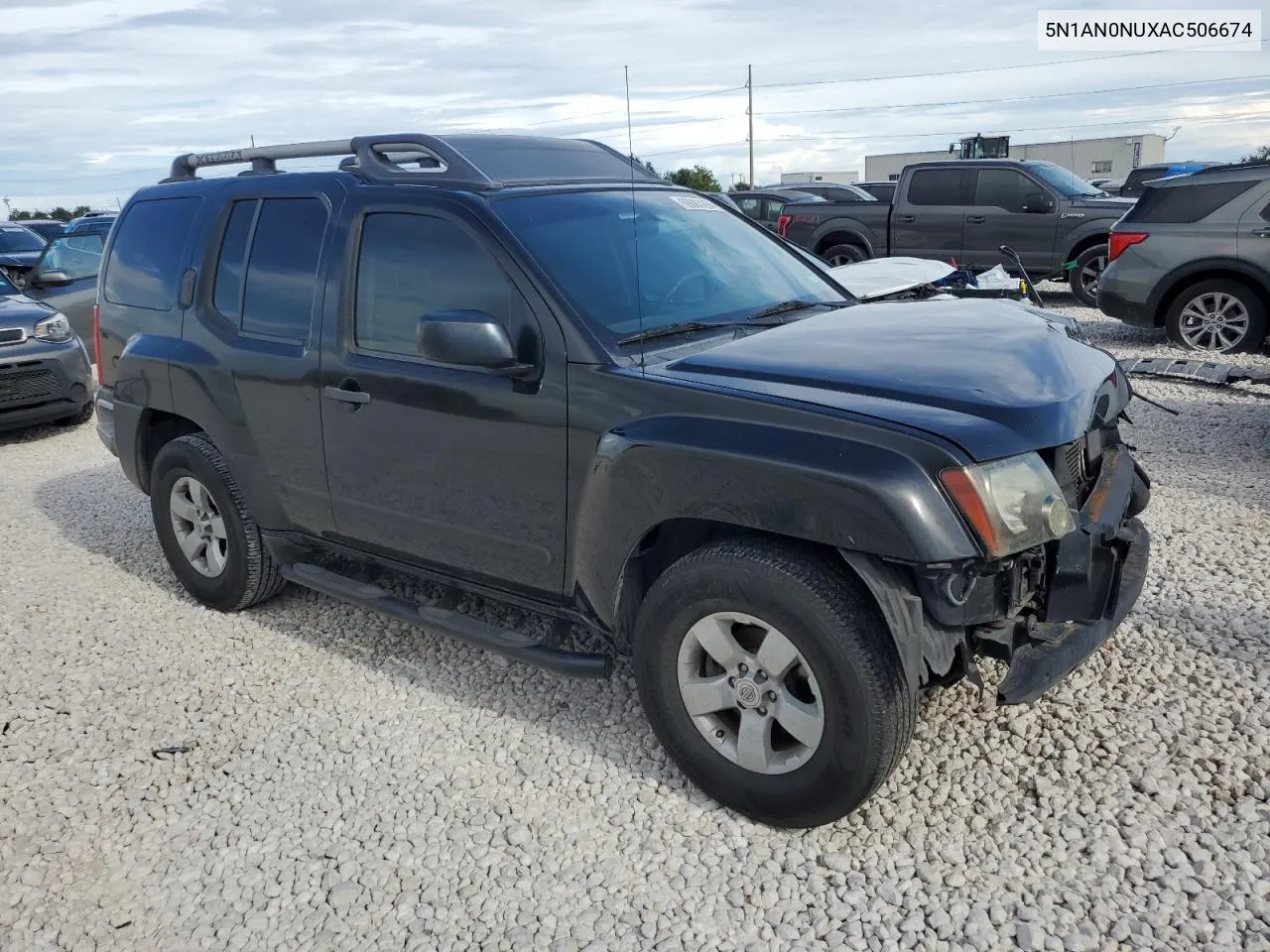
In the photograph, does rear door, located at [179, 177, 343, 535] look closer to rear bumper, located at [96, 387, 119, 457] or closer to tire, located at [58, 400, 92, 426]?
rear bumper, located at [96, 387, 119, 457]

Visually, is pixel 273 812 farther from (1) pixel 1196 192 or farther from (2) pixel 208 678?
(1) pixel 1196 192

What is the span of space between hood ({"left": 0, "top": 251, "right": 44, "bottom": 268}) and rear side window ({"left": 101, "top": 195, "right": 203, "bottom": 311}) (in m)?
10.7

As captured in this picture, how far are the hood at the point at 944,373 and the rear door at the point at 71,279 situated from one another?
8.58m

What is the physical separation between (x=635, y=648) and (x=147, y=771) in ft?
5.84

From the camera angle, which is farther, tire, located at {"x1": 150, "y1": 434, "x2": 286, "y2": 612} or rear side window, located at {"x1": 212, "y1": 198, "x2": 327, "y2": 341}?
tire, located at {"x1": 150, "y1": 434, "x2": 286, "y2": 612}

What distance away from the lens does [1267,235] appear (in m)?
9.34

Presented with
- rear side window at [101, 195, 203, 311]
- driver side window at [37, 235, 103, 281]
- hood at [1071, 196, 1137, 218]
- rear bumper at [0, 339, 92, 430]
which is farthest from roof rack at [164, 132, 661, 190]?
hood at [1071, 196, 1137, 218]

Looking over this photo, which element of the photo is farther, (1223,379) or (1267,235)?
(1267,235)

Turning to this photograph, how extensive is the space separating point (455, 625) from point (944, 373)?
1864mm

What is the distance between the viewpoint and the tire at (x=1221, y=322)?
377 inches

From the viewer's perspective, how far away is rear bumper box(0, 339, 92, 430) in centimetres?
867

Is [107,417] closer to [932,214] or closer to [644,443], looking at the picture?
[644,443]

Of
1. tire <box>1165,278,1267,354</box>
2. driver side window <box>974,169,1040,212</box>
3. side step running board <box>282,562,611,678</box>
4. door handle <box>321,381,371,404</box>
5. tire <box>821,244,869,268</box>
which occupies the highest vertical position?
driver side window <box>974,169,1040,212</box>

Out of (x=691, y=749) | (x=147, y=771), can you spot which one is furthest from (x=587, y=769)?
(x=147, y=771)
